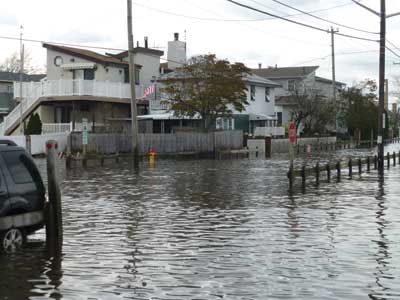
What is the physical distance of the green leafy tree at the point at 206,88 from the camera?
2092 inches

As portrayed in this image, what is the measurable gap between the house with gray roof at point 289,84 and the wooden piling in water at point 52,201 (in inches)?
2601

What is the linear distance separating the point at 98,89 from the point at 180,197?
108 ft

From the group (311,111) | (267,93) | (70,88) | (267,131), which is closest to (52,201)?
(70,88)

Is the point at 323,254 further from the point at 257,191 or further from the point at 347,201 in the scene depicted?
the point at 257,191

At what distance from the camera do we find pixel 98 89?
52906 millimetres

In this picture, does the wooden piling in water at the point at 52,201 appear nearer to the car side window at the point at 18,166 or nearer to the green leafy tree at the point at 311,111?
the car side window at the point at 18,166

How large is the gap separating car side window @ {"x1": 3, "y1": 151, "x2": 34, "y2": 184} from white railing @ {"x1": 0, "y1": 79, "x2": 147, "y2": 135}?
4014cm

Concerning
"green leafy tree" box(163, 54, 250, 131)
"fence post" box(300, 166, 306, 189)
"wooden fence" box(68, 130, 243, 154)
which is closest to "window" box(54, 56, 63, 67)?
"green leafy tree" box(163, 54, 250, 131)

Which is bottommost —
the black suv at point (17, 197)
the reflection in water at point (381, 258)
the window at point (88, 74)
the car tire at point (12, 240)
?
the reflection in water at point (381, 258)

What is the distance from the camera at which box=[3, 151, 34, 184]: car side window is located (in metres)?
11.6

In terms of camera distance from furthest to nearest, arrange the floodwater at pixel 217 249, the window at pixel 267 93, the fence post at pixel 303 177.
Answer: the window at pixel 267 93 → the fence post at pixel 303 177 → the floodwater at pixel 217 249

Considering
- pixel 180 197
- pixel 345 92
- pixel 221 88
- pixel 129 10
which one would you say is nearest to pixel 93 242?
pixel 180 197

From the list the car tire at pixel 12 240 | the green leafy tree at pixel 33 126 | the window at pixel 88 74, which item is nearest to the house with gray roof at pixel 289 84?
the window at pixel 88 74

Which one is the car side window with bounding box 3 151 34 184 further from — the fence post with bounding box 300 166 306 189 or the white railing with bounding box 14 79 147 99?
the white railing with bounding box 14 79 147 99
